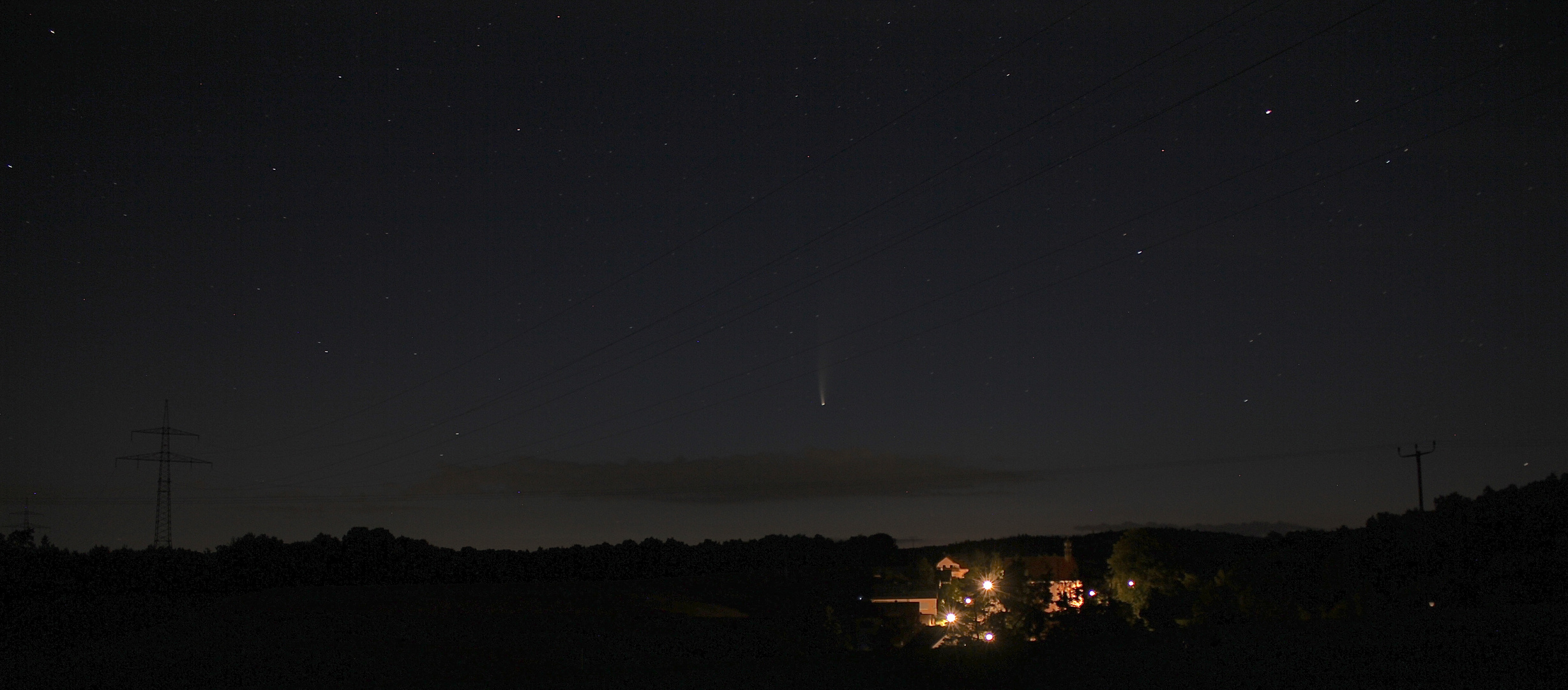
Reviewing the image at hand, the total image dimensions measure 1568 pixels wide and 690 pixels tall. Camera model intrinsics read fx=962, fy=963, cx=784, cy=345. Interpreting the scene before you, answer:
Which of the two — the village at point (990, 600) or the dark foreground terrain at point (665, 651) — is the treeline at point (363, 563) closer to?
the dark foreground terrain at point (665, 651)

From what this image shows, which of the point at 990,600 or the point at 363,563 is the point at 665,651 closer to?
the point at 990,600

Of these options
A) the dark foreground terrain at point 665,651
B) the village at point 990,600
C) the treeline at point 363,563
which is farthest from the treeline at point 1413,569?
the treeline at point 363,563

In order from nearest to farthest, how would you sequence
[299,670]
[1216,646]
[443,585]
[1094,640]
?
1. [1216,646]
2. [1094,640]
3. [299,670]
4. [443,585]

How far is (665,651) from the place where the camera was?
37719 millimetres

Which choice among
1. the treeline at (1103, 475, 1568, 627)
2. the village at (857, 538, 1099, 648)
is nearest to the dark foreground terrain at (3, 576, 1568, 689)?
the village at (857, 538, 1099, 648)

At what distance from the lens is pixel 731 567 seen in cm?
9781

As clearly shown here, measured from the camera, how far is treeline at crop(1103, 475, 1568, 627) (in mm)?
21250

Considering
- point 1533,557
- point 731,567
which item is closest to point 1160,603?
point 1533,557

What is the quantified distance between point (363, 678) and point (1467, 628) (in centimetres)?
2531

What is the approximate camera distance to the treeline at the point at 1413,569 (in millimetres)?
21250

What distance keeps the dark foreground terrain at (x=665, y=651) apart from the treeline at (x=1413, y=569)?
4.67 meters

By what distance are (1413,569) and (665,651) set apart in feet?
83.1

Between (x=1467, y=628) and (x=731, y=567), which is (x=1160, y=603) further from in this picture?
(x=731, y=567)

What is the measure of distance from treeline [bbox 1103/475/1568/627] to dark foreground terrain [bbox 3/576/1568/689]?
4669 mm
